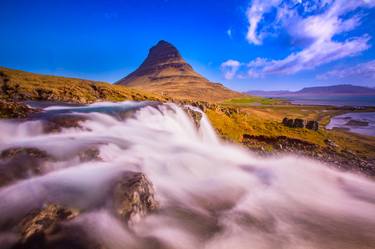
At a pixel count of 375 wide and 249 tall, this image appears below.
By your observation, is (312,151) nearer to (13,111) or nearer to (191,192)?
(191,192)

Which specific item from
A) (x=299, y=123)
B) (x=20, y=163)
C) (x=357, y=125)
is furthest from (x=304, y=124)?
(x=20, y=163)

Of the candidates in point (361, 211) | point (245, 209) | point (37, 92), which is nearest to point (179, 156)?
point (245, 209)

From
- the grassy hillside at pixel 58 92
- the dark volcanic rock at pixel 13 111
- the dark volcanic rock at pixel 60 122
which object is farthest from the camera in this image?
the grassy hillside at pixel 58 92

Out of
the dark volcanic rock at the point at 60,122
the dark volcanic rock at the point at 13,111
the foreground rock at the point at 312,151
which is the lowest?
the foreground rock at the point at 312,151

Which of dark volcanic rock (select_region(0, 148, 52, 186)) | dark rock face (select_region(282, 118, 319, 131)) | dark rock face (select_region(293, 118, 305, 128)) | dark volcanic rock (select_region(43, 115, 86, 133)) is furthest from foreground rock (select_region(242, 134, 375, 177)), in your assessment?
dark volcanic rock (select_region(0, 148, 52, 186))

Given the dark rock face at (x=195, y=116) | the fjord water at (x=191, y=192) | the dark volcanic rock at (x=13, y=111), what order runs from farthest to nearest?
the dark rock face at (x=195, y=116), the dark volcanic rock at (x=13, y=111), the fjord water at (x=191, y=192)

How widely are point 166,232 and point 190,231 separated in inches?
45.6

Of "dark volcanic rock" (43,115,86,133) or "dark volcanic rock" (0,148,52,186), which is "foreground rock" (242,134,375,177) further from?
"dark volcanic rock" (0,148,52,186)

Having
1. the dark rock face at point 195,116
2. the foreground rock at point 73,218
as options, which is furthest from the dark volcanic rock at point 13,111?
the dark rock face at point 195,116

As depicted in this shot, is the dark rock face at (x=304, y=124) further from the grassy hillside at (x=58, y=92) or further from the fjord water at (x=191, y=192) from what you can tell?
the grassy hillside at (x=58, y=92)

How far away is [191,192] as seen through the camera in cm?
1502

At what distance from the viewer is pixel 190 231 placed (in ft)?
37.0

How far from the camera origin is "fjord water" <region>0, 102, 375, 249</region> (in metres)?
10.5

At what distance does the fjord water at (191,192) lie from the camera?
1050cm
